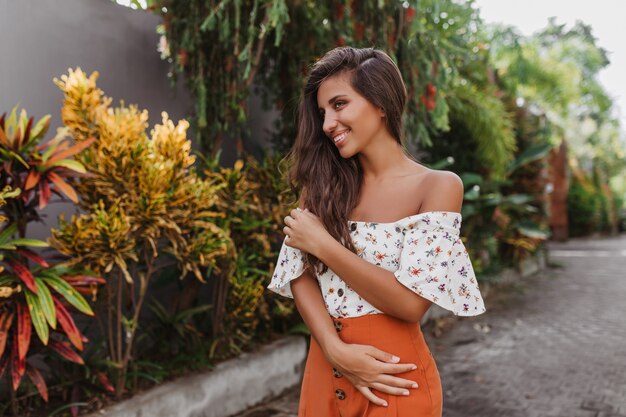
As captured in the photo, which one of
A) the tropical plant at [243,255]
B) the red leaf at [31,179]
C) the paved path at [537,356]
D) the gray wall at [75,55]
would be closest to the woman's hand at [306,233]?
the red leaf at [31,179]

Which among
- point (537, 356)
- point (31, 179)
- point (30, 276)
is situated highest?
point (31, 179)

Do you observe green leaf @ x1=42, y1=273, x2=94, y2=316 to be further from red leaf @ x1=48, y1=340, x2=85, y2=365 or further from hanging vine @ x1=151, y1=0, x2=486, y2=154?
hanging vine @ x1=151, y1=0, x2=486, y2=154

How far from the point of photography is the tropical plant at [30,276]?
9.25 feet

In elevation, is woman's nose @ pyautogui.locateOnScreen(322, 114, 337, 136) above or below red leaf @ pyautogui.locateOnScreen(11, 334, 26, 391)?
above

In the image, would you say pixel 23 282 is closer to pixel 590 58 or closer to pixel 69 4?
pixel 69 4

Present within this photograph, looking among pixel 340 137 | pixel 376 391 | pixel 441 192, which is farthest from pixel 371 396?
pixel 340 137

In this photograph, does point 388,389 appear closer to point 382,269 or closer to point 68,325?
point 382,269

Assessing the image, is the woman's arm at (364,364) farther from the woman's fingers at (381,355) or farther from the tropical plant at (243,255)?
the tropical plant at (243,255)

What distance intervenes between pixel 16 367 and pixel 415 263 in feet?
7.02

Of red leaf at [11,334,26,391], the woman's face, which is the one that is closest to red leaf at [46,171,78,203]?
red leaf at [11,334,26,391]

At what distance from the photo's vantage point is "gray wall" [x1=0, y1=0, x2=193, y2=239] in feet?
11.8

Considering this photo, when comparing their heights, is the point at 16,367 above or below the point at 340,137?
below

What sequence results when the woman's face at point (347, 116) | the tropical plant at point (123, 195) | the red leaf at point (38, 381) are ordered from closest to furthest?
the woman's face at point (347, 116)
the red leaf at point (38, 381)
the tropical plant at point (123, 195)

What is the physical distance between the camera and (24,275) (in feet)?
9.35
